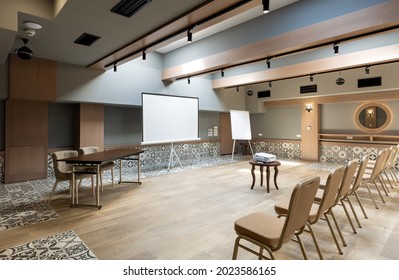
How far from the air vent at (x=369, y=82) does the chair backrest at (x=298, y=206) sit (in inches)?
275

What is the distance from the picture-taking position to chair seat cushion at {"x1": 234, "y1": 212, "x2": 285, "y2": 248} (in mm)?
1667

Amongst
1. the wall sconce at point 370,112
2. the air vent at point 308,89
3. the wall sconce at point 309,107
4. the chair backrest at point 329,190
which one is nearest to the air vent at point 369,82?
the wall sconce at point 370,112

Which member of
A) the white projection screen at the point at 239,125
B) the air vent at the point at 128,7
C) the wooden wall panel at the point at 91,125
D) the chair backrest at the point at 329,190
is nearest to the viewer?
the chair backrest at the point at 329,190

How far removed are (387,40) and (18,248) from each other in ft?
23.2

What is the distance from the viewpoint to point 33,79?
16.9 feet

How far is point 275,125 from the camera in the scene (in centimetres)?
1024

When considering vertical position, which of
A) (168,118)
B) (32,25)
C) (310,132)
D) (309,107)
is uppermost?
(32,25)

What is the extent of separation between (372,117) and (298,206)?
7.85m

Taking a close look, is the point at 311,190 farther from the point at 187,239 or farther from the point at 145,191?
the point at 145,191

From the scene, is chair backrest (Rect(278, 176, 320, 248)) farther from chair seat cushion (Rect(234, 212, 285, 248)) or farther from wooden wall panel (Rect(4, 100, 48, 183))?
wooden wall panel (Rect(4, 100, 48, 183))

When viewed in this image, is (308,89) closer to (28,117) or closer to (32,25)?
(32,25)

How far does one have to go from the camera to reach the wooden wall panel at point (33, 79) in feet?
16.2

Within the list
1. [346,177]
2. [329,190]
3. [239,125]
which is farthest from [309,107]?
[329,190]

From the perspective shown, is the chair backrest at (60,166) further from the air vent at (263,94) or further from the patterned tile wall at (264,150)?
the air vent at (263,94)
